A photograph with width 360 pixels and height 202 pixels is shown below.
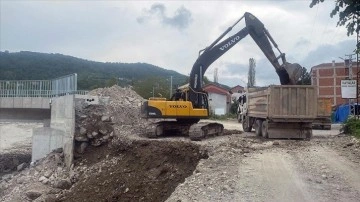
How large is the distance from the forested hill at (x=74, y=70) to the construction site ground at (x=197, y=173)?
4749 centimetres

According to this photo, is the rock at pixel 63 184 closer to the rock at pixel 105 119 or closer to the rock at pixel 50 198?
the rock at pixel 50 198

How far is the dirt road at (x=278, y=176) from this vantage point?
11164mm

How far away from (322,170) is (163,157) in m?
5.71

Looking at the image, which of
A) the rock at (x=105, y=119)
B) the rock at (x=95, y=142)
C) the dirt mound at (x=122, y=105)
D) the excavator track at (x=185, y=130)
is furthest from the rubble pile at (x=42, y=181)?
the dirt mound at (x=122, y=105)

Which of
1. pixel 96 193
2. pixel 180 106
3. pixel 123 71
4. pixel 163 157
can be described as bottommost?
pixel 96 193

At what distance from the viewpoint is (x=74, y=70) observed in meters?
101

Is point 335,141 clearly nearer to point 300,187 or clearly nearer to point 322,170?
point 322,170

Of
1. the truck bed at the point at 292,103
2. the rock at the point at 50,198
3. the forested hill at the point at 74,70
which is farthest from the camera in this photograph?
the forested hill at the point at 74,70

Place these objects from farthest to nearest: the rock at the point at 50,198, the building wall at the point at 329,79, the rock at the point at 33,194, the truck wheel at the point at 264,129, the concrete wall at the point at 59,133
→ the building wall at the point at 329,79 → the concrete wall at the point at 59,133 → the truck wheel at the point at 264,129 → the rock at the point at 33,194 → the rock at the point at 50,198

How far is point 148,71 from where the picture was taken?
376ft

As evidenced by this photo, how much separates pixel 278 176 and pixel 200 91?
9.25 metres

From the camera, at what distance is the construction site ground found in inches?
455

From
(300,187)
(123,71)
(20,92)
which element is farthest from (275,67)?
(123,71)

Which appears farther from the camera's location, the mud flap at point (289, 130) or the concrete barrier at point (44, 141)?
the concrete barrier at point (44, 141)
